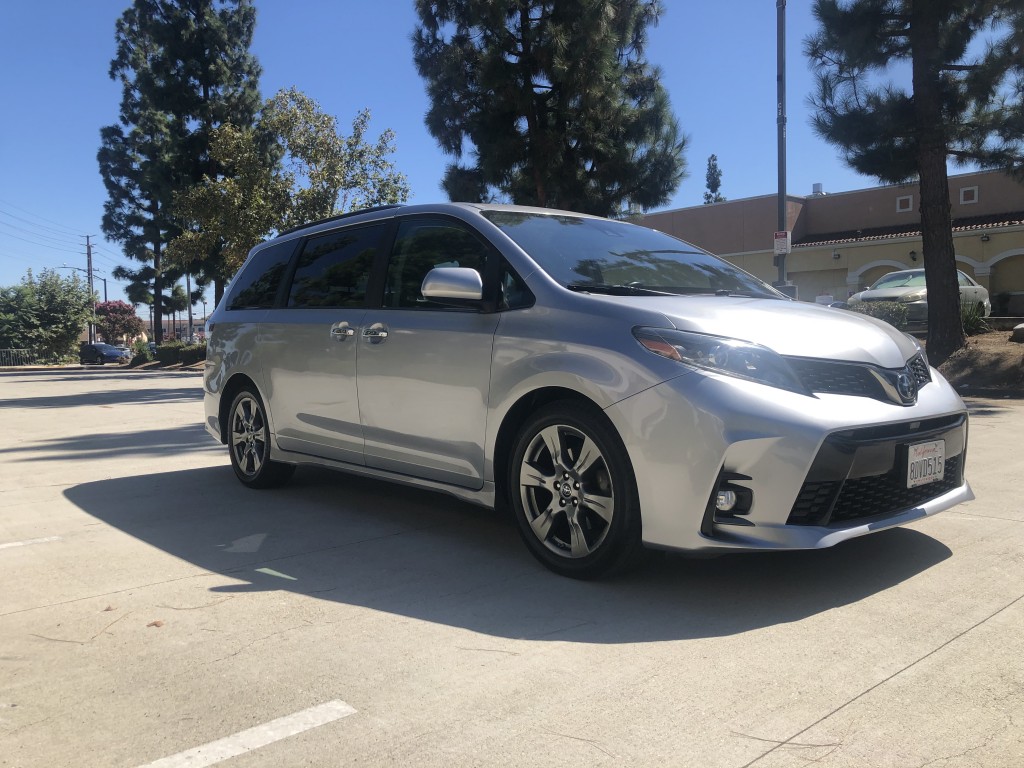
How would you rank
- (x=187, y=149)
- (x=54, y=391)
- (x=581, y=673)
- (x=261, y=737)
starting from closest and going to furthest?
(x=261, y=737) → (x=581, y=673) → (x=54, y=391) → (x=187, y=149)

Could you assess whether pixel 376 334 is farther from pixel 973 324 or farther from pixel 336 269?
pixel 973 324

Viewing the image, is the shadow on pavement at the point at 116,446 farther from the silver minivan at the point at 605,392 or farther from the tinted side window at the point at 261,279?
the silver minivan at the point at 605,392

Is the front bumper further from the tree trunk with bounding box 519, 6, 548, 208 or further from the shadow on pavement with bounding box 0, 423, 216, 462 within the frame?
the tree trunk with bounding box 519, 6, 548, 208

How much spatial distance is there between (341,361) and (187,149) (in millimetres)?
32913

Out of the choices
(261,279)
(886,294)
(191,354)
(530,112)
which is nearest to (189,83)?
(191,354)

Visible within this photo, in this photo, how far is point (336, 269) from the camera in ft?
17.4

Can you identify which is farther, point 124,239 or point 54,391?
point 124,239

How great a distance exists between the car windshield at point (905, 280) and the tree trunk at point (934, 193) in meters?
4.71

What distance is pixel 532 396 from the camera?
12.9 feet

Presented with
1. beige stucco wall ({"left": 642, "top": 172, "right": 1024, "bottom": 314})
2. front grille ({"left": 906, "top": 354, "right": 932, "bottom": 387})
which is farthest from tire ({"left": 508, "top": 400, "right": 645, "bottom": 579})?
beige stucco wall ({"left": 642, "top": 172, "right": 1024, "bottom": 314})

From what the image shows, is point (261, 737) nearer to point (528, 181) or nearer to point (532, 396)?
point (532, 396)

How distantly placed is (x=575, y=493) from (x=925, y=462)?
1496 mm

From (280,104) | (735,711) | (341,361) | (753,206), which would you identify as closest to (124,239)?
(280,104)

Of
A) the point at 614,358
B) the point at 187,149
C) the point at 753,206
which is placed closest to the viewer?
the point at 614,358
